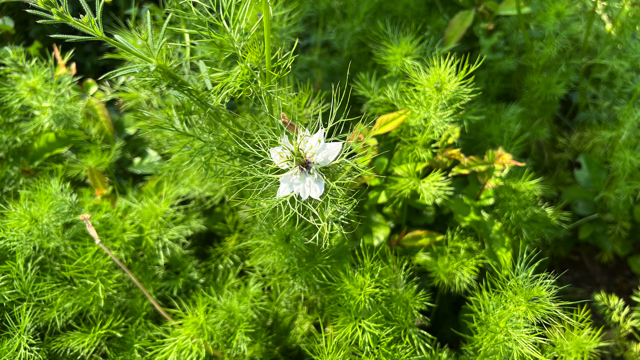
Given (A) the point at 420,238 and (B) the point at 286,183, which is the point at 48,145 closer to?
(B) the point at 286,183

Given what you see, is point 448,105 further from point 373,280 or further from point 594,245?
point 594,245

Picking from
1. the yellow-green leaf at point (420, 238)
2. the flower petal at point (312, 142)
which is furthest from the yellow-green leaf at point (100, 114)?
the yellow-green leaf at point (420, 238)

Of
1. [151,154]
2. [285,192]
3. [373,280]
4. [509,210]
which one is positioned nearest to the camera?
[285,192]

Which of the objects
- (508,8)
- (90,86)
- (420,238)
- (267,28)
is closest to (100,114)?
(90,86)

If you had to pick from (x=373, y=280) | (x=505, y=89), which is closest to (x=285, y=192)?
(x=373, y=280)

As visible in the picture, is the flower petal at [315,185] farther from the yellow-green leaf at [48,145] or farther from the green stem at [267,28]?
the yellow-green leaf at [48,145]

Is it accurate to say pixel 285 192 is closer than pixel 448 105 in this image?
Yes

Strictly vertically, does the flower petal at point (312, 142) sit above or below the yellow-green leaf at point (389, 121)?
above
